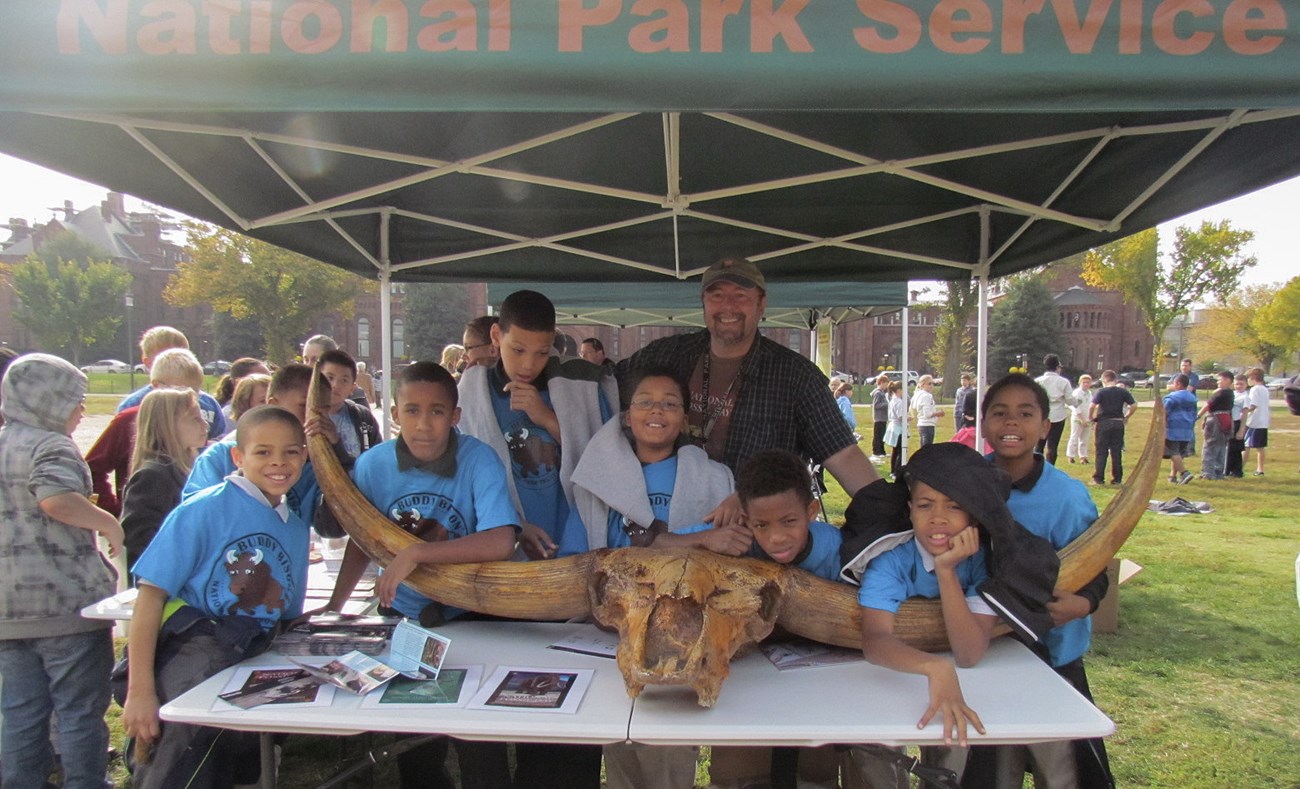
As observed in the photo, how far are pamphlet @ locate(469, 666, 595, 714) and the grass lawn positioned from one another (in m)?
Answer: 0.60

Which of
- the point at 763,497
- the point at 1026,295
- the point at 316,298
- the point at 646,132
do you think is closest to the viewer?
the point at 763,497

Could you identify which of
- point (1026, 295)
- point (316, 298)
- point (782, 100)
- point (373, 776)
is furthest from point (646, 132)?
point (1026, 295)

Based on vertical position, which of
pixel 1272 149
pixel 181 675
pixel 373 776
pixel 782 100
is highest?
pixel 1272 149

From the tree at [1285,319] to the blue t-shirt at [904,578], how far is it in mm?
47672

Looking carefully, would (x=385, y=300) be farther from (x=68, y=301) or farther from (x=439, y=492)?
(x=68, y=301)

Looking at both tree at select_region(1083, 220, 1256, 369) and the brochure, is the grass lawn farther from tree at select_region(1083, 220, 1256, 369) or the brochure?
tree at select_region(1083, 220, 1256, 369)

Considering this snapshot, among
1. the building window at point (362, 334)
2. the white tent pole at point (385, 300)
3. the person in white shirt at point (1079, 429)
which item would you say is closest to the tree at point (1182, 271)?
the person in white shirt at point (1079, 429)

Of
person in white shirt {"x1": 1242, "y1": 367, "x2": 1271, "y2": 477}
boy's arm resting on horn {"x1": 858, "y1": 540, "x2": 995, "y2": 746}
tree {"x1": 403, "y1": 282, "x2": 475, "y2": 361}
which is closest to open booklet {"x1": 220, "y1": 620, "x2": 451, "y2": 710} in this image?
boy's arm resting on horn {"x1": 858, "y1": 540, "x2": 995, "y2": 746}

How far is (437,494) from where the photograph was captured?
2.48 metres

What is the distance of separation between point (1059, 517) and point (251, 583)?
244cm

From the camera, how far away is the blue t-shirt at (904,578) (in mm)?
2161

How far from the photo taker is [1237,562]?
23.5 feet

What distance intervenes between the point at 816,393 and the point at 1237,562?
6.60 m

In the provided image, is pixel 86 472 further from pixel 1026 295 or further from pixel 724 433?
pixel 1026 295
